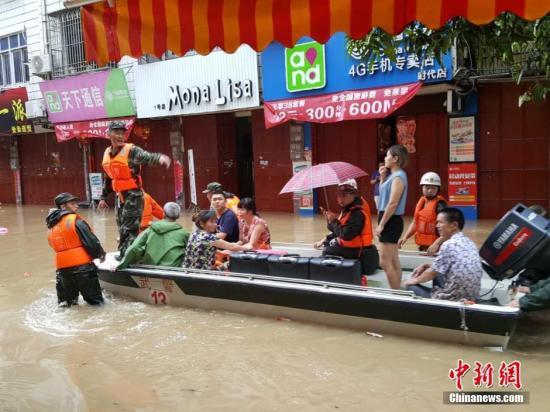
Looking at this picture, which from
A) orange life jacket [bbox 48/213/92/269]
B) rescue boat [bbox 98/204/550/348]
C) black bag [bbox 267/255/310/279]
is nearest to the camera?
rescue boat [bbox 98/204/550/348]

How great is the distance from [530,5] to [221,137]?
1390 centimetres

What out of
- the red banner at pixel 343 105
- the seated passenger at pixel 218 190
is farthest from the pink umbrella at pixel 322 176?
the red banner at pixel 343 105

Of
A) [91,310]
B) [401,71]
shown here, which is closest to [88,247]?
[91,310]

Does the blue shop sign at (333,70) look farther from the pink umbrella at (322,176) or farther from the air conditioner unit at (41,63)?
the air conditioner unit at (41,63)

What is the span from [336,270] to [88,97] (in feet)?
44.9

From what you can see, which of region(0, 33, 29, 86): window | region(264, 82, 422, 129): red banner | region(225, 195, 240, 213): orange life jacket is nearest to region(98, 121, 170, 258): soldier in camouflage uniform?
region(225, 195, 240, 213): orange life jacket

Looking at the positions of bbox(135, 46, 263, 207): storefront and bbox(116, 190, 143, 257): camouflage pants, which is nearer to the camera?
bbox(116, 190, 143, 257): camouflage pants

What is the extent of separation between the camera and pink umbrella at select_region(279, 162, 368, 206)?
5129 millimetres

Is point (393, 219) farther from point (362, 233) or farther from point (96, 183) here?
point (96, 183)

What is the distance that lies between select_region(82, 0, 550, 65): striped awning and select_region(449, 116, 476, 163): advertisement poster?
946 cm

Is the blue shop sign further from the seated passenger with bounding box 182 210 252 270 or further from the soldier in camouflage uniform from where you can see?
the seated passenger with bounding box 182 210 252 270

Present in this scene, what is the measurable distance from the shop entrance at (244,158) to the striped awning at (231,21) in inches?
531

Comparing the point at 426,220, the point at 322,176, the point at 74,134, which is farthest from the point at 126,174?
the point at 74,134

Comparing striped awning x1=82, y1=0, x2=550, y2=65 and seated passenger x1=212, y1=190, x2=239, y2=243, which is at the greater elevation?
striped awning x1=82, y1=0, x2=550, y2=65
